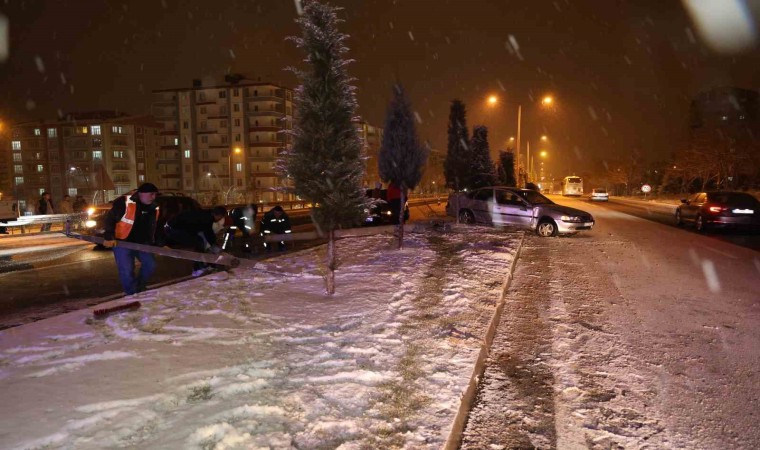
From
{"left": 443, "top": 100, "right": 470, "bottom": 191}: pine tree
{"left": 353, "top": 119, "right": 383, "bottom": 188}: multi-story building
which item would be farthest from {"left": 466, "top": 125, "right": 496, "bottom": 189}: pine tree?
{"left": 353, "top": 119, "right": 383, "bottom": 188}: multi-story building

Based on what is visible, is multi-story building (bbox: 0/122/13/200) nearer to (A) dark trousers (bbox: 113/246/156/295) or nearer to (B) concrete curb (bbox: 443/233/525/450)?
(A) dark trousers (bbox: 113/246/156/295)

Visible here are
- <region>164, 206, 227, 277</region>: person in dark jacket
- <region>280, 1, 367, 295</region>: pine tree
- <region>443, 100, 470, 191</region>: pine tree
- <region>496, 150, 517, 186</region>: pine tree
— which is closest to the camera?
<region>280, 1, 367, 295</region>: pine tree

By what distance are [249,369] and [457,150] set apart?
64.7ft

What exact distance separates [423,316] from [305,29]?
420cm

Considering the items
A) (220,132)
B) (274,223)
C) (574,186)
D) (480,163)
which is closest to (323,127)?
(274,223)

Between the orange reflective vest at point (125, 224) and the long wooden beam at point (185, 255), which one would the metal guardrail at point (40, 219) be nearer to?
the long wooden beam at point (185, 255)

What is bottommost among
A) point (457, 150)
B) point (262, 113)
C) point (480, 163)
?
point (480, 163)

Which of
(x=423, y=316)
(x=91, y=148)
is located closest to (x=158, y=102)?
(x=91, y=148)

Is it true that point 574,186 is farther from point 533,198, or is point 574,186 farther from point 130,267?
point 130,267

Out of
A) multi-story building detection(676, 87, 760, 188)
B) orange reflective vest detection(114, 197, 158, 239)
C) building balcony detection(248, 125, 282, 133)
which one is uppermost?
building balcony detection(248, 125, 282, 133)

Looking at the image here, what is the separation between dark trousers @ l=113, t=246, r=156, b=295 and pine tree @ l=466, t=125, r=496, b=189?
16.6 m

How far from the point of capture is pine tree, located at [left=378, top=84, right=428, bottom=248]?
38.4 ft

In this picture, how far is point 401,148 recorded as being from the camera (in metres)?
11.7

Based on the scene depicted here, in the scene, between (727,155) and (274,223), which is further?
→ (727,155)
